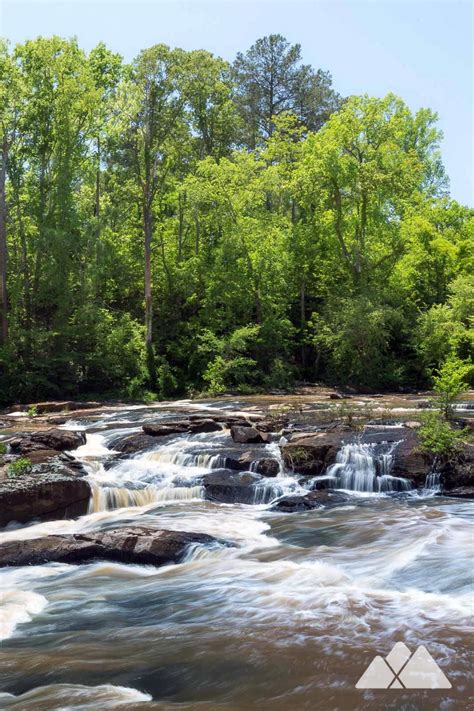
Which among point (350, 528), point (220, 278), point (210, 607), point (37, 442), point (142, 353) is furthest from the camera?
point (220, 278)

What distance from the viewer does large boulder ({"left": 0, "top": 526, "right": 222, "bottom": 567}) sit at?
9.41m

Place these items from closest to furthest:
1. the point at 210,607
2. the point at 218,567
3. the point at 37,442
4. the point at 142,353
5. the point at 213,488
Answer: the point at 210,607 → the point at 218,567 → the point at 213,488 → the point at 37,442 → the point at 142,353

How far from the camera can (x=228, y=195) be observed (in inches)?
1288

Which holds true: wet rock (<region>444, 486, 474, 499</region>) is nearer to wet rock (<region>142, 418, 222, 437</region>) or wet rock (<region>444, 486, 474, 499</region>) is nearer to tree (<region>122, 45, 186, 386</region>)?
wet rock (<region>142, 418, 222, 437</region>)

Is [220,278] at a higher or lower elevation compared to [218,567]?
higher

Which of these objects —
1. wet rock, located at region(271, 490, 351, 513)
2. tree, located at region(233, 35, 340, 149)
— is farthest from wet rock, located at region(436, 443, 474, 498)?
tree, located at region(233, 35, 340, 149)

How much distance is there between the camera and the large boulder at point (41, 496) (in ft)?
37.6

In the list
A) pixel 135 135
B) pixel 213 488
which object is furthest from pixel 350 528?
pixel 135 135

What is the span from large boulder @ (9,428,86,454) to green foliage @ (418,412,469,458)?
806cm

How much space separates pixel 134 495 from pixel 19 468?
7.29ft

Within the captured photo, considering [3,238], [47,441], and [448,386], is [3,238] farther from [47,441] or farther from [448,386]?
[448,386]

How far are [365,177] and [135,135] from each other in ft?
37.1

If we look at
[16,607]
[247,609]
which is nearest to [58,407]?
[16,607]

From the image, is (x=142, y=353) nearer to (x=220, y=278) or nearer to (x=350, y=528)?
(x=220, y=278)
